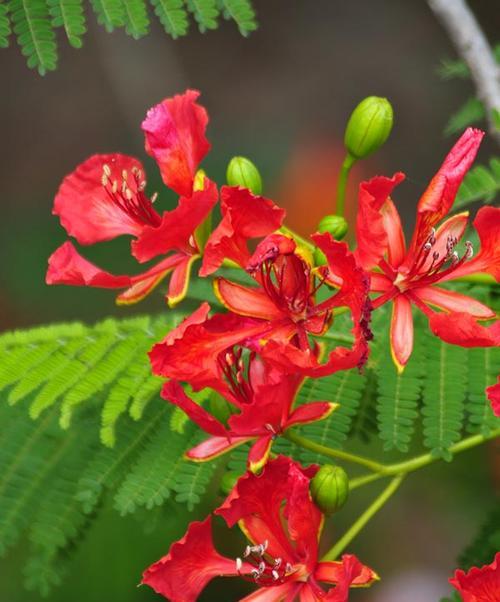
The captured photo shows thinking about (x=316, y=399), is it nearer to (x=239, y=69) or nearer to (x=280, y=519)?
(x=280, y=519)

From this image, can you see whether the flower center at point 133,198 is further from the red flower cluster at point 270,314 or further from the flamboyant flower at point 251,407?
the flamboyant flower at point 251,407

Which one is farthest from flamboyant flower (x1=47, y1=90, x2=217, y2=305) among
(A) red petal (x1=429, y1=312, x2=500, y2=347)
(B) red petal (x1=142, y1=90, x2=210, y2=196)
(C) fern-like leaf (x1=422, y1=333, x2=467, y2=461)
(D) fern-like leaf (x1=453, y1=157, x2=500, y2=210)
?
(D) fern-like leaf (x1=453, y1=157, x2=500, y2=210)

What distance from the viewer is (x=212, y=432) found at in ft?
5.27

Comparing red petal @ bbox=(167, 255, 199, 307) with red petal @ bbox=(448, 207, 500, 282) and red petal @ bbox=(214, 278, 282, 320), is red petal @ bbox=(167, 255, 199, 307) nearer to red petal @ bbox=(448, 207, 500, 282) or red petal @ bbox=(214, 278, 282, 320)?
red petal @ bbox=(214, 278, 282, 320)

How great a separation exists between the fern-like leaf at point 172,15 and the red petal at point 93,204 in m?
0.26

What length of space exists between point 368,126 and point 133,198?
342 mm

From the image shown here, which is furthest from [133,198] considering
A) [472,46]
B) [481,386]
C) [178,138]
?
[472,46]

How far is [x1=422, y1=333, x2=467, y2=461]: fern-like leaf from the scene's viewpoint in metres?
1.82

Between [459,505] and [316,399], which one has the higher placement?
[316,399]

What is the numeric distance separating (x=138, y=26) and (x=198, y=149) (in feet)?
1.12

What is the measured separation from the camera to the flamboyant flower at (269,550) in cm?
158

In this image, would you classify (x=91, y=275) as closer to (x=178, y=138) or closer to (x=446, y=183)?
(x=178, y=138)

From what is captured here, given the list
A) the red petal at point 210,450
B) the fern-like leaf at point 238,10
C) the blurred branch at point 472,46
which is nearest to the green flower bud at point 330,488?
the red petal at point 210,450

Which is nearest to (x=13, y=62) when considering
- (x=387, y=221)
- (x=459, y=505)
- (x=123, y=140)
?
(x=123, y=140)
